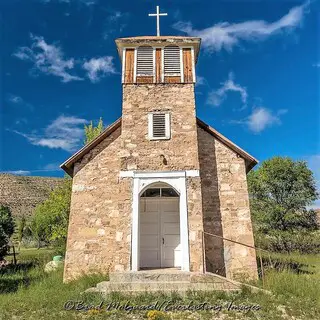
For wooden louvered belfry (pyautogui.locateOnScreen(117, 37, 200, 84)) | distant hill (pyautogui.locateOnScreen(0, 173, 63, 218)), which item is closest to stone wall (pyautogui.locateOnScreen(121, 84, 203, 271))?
wooden louvered belfry (pyautogui.locateOnScreen(117, 37, 200, 84))

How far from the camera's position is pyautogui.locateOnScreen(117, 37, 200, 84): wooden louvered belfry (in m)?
13.1

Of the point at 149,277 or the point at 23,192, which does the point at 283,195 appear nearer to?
the point at 149,277

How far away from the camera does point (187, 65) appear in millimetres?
13312

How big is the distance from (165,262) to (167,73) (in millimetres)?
7937

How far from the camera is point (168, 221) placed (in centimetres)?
1288

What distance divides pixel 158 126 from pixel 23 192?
2052 inches

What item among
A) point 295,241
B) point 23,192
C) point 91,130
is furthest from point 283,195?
point 23,192

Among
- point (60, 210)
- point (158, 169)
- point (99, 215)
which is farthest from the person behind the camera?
point (60, 210)

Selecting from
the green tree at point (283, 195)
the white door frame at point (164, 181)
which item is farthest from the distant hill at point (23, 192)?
the white door frame at point (164, 181)

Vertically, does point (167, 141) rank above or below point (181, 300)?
above

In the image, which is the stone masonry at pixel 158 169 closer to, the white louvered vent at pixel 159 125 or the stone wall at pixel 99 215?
the stone wall at pixel 99 215

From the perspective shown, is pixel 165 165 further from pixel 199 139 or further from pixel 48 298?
pixel 48 298

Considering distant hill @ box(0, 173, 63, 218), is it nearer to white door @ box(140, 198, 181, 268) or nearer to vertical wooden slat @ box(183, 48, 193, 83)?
white door @ box(140, 198, 181, 268)

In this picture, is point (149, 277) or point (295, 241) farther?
point (295, 241)
